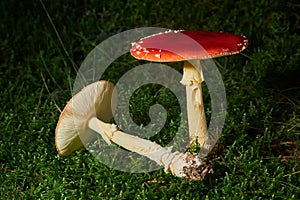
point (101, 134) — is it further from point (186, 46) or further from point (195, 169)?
point (186, 46)

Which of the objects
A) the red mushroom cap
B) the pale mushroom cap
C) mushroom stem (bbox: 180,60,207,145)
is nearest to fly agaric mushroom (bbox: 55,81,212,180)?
the pale mushroom cap

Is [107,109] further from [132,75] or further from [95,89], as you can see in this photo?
[132,75]

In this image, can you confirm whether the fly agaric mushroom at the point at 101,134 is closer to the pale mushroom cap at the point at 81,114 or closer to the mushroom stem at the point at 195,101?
the pale mushroom cap at the point at 81,114

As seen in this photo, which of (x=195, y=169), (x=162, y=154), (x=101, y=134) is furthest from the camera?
(x=101, y=134)

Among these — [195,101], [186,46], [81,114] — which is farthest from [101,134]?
[186,46]

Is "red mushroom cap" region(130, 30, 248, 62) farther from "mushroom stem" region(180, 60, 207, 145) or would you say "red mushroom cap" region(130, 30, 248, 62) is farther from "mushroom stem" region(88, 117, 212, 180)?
"mushroom stem" region(88, 117, 212, 180)

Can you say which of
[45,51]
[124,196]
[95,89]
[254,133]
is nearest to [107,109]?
[95,89]

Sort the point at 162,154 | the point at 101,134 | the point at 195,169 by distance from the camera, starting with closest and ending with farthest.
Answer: the point at 195,169
the point at 162,154
the point at 101,134
